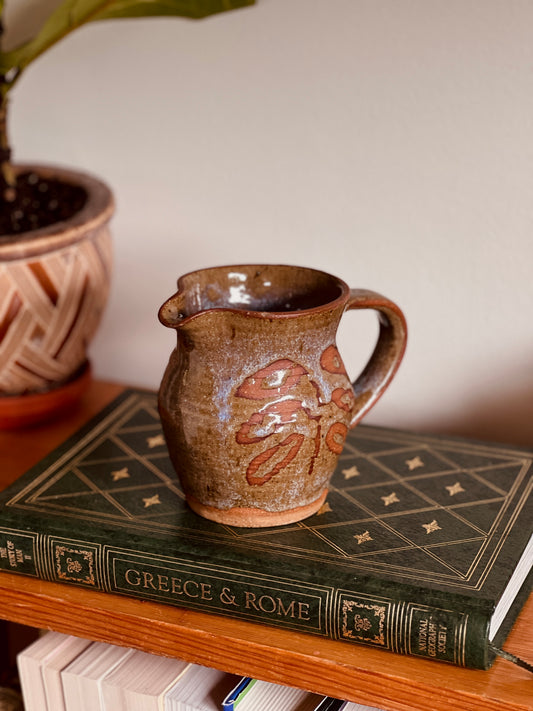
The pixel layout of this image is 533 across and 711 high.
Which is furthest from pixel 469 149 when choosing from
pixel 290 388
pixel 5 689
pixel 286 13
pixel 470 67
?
pixel 5 689

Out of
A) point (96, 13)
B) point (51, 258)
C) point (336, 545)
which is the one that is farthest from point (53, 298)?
point (336, 545)

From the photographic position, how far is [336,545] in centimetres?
63

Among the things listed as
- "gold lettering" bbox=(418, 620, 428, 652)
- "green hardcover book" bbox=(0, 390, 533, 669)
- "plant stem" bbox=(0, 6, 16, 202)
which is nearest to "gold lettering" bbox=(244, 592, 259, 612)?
"green hardcover book" bbox=(0, 390, 533, 669)

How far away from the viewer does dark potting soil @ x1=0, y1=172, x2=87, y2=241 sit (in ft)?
2.72

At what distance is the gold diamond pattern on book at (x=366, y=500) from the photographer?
617 mm

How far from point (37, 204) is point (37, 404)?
0.66ft

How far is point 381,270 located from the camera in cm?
85

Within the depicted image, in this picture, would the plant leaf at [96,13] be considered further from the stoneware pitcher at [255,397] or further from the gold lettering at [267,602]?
the gold lettering at [267,602]

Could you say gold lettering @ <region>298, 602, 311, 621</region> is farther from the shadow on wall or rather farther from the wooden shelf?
the shadow on wall

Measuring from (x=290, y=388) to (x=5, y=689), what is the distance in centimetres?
43

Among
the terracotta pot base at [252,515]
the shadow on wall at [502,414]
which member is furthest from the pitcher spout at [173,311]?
the shadow on wall at [502,414]

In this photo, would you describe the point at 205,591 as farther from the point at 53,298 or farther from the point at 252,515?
the point at 53,298

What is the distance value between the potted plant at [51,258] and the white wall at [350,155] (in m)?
0.07

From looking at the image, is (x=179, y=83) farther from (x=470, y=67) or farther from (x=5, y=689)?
(x=5, y=689)
